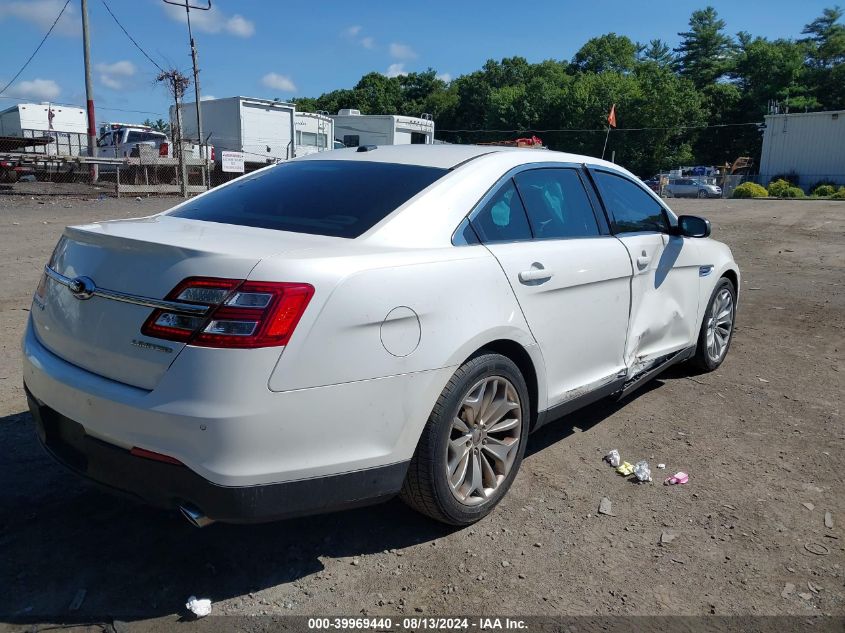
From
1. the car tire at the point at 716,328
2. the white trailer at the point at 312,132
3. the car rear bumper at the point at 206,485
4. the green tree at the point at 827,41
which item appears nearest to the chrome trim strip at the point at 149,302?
the car rear bumper at the point at 206,485

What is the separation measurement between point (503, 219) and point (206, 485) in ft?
6.00

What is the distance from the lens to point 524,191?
352 centimetres

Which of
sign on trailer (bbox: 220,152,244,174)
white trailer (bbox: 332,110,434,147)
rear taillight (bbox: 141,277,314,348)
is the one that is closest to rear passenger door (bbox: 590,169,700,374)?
rear taillight (bbox: 141,277,314,348)

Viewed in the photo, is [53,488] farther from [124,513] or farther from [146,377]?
[146,377]

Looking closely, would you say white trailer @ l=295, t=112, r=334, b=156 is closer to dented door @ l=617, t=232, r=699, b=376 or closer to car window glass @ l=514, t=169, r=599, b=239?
dented door @ l=617, t=232, r=699, b=376

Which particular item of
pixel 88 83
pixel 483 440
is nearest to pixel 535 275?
pixel 483 440

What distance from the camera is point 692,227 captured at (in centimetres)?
462

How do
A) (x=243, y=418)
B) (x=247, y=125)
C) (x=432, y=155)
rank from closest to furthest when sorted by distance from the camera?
(x=243, y=418) < (x=432, y=155) < (x=247, y=125)

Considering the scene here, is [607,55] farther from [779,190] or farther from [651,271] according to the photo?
[651,271]

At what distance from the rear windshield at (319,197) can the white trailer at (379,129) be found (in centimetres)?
3146

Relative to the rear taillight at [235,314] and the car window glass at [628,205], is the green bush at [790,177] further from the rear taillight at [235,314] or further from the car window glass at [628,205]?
the rear taillight at [235,314]

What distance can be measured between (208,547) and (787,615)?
229 cm

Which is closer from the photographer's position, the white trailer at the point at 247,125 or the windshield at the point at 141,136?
the windshield at the point at 141,136

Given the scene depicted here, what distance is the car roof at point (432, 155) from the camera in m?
3.44
